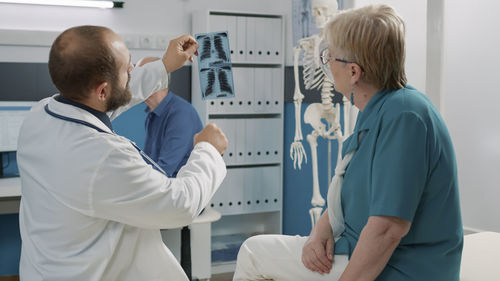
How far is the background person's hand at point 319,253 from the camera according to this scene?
4.62 ft

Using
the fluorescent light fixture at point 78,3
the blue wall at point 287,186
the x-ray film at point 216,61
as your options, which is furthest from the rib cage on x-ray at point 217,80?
the fluorescent light fixture at point 78,3

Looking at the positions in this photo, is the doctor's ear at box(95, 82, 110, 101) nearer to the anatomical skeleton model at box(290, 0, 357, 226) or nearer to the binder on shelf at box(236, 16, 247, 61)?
the anatomical skeleton model at box(290, 0, 357, 226)

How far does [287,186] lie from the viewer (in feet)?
13.1

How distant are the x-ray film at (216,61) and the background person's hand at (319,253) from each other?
61 cm

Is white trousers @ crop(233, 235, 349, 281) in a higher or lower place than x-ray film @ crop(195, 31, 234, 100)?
lower

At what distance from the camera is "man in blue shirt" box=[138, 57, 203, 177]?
9.25 ft

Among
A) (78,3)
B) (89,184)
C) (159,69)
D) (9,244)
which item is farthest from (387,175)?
(9,244)

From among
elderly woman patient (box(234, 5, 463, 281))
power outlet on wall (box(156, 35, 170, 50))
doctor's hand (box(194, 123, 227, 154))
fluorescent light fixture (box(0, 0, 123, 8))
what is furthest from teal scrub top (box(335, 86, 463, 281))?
fluorescent light fixture (box(0, 0, 123, 8))

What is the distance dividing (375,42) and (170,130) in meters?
1.76

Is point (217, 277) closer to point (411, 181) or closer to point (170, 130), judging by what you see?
point (170, 130)

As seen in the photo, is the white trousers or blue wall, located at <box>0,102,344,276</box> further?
blue wall, located at <box>0,102,344,276</box>

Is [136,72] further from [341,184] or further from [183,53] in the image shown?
[341,184]

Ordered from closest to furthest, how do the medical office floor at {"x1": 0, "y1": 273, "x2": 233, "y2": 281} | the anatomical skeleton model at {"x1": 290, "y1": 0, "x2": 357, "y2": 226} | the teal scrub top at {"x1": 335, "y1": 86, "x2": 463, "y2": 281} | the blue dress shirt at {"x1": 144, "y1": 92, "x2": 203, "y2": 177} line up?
the teal scrub top at {"x1": 335, "y1": 86, "x2": 463, "y2": 281} → the blue dress shirt at {"x1": 144, "y1": 92, "x2": 203, "y2": 177} → the anatomical skeleton model at {"x1": 290, "y1": 0, "x2": 357, "y2": 226} → the medical office floor at {"x1": 0, "y1": 273, "x2": 233, "y2": 281}

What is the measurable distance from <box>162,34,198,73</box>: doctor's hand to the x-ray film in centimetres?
3
